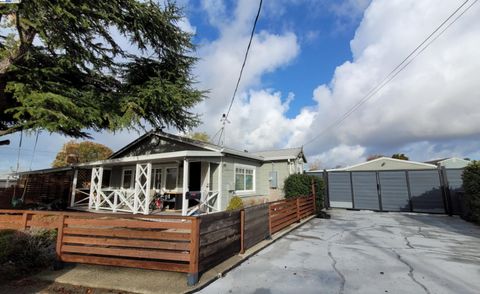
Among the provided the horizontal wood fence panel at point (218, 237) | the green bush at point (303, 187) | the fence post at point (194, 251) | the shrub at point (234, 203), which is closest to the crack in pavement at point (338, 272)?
the horizontal wood fence panel at point (218, 237)

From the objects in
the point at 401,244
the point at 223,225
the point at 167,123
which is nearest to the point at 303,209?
the point at 401,244

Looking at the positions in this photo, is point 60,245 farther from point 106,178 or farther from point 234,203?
point 106,178

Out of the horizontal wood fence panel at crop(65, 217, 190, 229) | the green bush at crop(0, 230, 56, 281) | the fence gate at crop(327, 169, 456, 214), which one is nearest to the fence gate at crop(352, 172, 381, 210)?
the fence gate at crop(327, 169, 456, 214)

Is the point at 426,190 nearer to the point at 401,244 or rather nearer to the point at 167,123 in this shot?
the point at 401,244

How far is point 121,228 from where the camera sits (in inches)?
192

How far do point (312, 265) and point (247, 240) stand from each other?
1.61 meters

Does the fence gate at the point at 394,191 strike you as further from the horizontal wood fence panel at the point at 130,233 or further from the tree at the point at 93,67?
the horizontal wood fence panel at the point at 130,233

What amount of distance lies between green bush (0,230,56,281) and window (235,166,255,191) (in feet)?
25.5

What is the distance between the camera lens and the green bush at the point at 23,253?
4512 mm

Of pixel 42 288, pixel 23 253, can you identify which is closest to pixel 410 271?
pixel 42 288

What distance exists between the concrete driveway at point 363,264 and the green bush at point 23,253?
12.0 ft

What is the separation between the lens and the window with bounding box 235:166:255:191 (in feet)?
39.2

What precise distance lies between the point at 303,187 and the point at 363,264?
7103 millimetres

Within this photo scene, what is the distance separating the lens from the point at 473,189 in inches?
352
